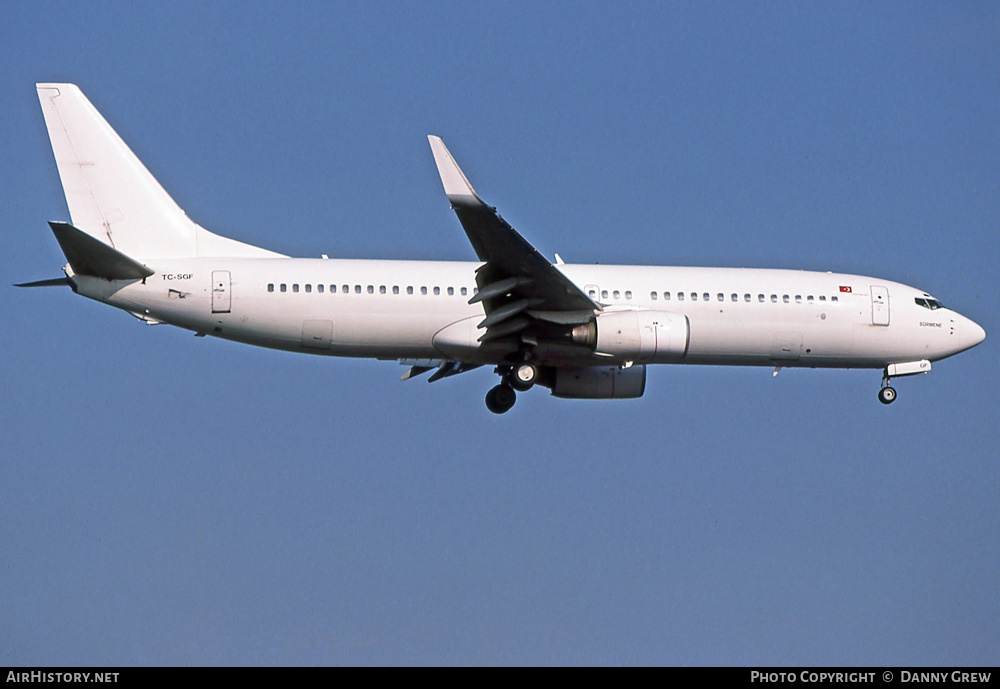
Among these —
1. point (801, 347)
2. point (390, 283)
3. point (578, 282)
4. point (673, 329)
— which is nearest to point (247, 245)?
point (390, 283)

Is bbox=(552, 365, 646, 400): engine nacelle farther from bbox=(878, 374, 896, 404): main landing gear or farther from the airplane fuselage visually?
bbox=(878, 374, 896, 404): main landing gear

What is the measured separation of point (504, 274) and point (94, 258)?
28.7 feet

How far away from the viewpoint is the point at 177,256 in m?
30.7

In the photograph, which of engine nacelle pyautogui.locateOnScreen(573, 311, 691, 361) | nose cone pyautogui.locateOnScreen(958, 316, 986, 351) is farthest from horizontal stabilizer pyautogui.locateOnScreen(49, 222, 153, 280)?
nose cone pyautogui.locateOnScreen(958, 316, 986, 351)

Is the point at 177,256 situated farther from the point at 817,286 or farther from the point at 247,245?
the point at 817,286

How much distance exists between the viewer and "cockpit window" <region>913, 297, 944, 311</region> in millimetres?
33938

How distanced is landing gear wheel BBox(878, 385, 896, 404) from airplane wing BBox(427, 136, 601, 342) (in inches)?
332

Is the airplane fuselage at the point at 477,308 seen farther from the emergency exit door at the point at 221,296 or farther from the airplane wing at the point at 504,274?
the airplane wing at the point at 504,274

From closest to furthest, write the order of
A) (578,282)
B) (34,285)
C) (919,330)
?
1. (34,285)
2. (578,282)
3. (919,330)

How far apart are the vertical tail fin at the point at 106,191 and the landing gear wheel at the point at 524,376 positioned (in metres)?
7.39

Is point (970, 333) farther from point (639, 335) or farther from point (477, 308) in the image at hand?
point (477, 308)

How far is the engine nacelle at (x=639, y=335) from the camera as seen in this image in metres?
29.5

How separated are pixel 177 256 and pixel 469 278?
22.0ft

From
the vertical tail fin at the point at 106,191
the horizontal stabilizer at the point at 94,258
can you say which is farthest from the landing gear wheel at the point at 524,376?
the horizontal stabilizer at the point at 94,258
